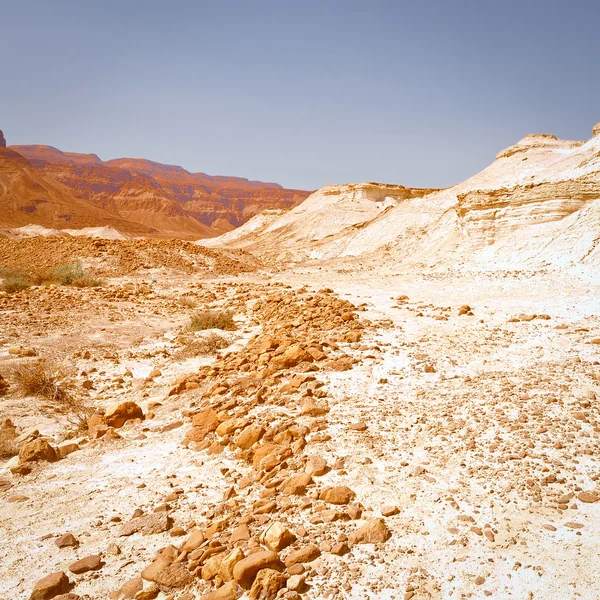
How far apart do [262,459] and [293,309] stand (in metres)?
5.05

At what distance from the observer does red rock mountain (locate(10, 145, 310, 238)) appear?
2943 inches

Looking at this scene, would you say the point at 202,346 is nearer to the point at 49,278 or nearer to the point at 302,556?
the point at 302,556

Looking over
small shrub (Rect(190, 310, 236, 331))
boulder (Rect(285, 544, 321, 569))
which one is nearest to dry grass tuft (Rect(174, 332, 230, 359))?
small shrub (Rect(190, 310, 236, 331))

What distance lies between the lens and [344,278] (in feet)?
48.4

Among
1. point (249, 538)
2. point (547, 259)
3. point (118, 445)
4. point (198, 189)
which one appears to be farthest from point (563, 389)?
point (198, 189)

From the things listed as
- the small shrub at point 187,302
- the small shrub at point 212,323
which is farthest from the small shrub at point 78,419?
the small shrub at point 187,302

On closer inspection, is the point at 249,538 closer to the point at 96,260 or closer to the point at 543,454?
the point at 543,454

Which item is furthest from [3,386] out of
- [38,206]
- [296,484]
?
[38,206]

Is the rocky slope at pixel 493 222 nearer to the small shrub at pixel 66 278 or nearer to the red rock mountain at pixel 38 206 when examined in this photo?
the small shrub at pixel 66 278

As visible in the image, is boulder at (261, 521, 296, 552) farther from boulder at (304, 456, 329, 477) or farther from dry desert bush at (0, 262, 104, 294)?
dry desert bush at (0, 262, 104, 294)

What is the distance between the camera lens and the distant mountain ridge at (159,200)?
72625 mm

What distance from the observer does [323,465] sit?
3447mm

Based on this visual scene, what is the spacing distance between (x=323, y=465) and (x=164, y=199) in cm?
8232

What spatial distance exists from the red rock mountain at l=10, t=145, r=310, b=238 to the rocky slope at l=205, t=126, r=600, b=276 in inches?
1454
